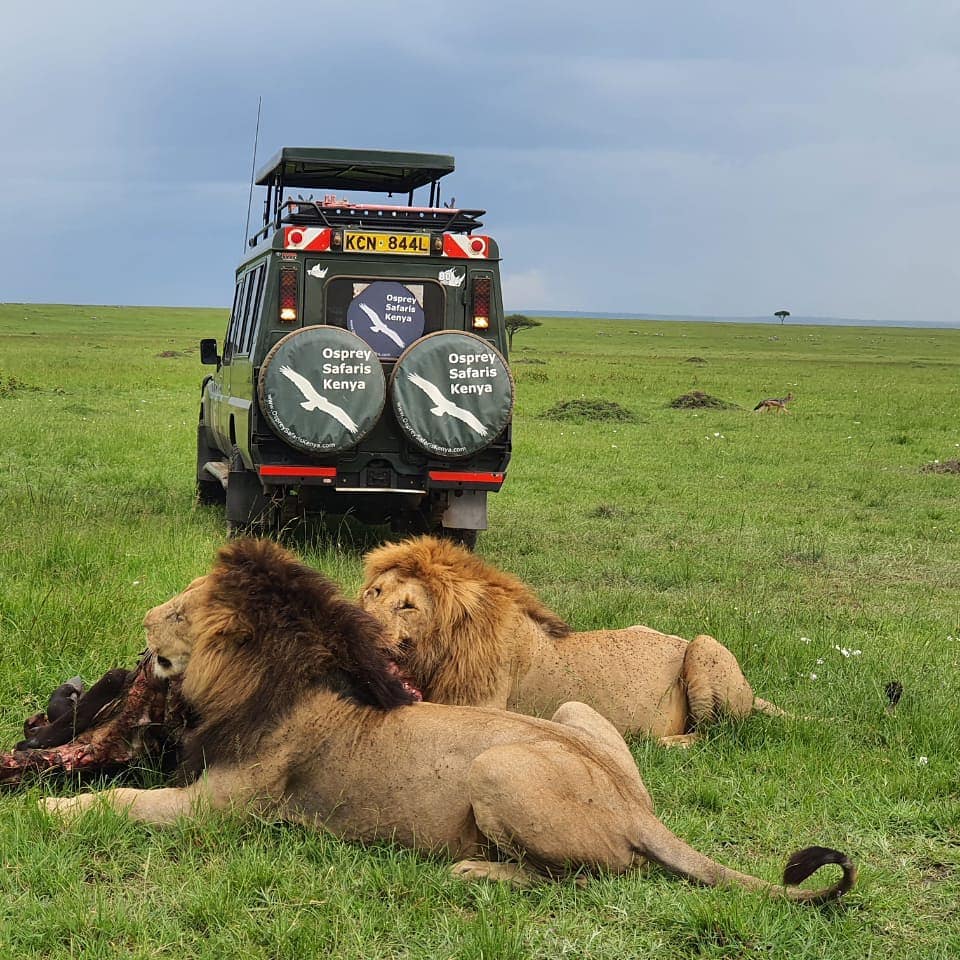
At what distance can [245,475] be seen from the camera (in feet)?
29.2

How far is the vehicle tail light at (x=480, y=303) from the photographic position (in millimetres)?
8758

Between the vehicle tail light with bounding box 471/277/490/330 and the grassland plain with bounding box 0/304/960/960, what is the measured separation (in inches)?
71.7

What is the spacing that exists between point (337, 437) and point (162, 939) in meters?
5.07

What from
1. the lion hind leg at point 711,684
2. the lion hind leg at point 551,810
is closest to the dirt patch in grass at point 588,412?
the lion hind leg at point 711,684

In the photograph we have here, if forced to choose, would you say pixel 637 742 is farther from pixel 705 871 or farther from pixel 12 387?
pixel 12 387

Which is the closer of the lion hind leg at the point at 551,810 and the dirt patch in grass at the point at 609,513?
the lion hind leg at the point at 551,810

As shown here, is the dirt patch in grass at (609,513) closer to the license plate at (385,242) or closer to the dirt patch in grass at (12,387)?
the license plate at (385,242)

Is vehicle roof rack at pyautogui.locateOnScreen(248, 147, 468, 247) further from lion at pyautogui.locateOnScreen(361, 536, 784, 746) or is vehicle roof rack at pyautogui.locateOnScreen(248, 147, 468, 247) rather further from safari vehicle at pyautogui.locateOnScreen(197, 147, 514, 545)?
lion at pyautogui.locateOnScreen(361, 536, 784, 746)

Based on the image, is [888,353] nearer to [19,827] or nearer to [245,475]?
[245,475]

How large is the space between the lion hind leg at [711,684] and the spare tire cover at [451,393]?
11.4 ft

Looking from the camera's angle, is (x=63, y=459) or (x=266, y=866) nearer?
(x=266, y=866)

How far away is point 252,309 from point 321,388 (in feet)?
5.46

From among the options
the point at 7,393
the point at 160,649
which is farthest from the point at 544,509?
the point at 7,393

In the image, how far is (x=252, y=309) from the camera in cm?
930
